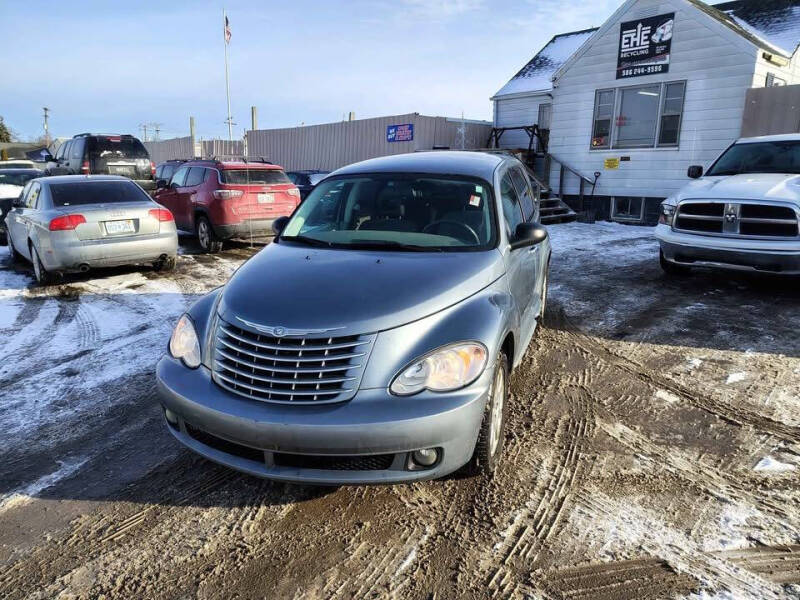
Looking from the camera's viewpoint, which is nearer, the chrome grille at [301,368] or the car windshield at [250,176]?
the chrome grille at [301,368]

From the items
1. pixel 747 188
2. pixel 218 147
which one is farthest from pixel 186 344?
pixel 218 147

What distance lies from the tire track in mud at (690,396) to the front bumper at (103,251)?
5.82 m

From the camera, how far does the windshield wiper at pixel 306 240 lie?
3.78 metres

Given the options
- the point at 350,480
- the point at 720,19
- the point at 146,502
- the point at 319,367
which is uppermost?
the point at 720,19

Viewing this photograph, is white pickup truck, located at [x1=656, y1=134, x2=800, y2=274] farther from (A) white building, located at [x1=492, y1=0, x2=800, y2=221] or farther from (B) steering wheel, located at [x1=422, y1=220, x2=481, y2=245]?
(A) white building, located at [x1=492, y1=0, x2=800, y2=221]

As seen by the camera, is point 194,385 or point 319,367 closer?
point 319,367

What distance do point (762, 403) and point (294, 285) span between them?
11.4 feet

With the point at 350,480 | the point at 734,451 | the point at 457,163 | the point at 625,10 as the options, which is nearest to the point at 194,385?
the point at 350,480

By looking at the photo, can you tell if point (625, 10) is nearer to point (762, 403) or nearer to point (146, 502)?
point (762, 403)

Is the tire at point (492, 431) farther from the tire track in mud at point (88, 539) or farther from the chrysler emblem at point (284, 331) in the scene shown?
the tire track in mud at point (88, 539)

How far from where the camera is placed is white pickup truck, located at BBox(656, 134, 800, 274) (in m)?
6.17

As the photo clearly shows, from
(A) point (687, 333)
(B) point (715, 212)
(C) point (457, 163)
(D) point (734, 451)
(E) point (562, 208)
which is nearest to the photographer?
(D) point (734, 451)

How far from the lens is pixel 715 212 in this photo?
6.70 m

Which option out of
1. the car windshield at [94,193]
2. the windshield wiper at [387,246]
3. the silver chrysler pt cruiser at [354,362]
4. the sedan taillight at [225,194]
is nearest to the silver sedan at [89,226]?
the car windshield at [94,193]
